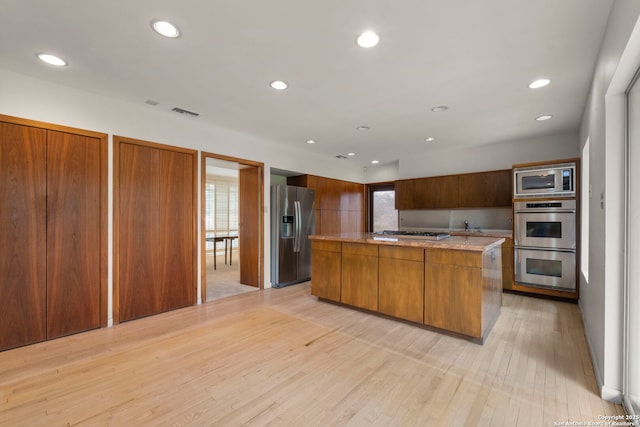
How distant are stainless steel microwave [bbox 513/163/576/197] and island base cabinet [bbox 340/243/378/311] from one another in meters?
2.74

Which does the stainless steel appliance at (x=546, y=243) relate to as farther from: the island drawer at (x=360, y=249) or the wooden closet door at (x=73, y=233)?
the wooden closet door at (x=73, y=233)

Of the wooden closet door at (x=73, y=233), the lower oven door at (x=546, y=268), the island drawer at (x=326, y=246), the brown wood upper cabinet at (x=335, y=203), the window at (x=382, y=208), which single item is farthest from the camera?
the window at (x=382, y=208)

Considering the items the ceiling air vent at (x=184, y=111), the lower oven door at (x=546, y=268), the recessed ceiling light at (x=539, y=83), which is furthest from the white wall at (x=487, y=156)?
the ceiling air vent at (x=184, y=111)

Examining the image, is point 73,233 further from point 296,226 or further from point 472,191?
point 472,191

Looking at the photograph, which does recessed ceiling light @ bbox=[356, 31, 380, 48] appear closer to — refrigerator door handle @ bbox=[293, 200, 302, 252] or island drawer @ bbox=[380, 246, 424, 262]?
island drawer @ bbox=[380, 246, 424, 262]

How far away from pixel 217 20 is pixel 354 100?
66.5 inches

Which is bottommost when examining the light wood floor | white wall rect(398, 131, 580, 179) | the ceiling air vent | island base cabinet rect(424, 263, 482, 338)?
the light wood floor

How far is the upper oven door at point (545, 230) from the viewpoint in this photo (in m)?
3.89

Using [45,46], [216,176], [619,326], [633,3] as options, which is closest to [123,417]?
[45,46]

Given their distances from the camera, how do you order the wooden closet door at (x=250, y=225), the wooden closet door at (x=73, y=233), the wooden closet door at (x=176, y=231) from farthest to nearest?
1. the wooden closet door at (x=250, y=225)
2. the wooden closet door at (x=176, y=231)
3. the wooden closet door at (x=73, y=233)

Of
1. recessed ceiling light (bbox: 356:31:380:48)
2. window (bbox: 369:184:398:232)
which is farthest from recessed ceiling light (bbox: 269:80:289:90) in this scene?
window (bbox: 369:184:398:232)

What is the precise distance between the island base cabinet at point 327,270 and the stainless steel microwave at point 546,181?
9.86 ft

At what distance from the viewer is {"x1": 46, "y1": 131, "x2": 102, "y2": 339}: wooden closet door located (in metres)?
2.76

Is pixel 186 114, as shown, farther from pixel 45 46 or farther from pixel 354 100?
pixel 354 100
